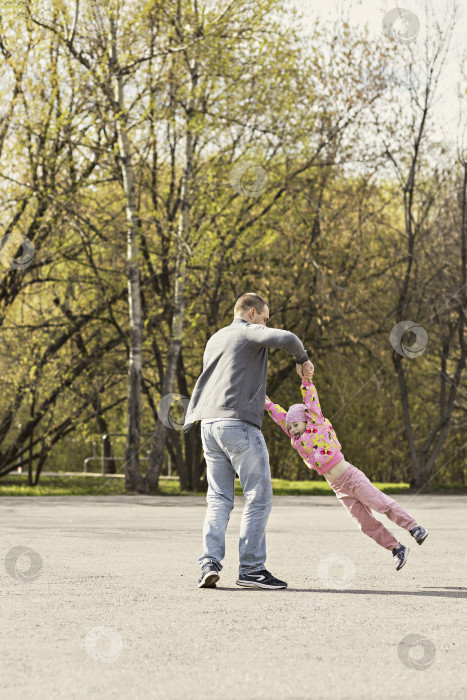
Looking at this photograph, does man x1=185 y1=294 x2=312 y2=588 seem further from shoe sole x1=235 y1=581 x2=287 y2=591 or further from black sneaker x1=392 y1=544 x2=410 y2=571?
black sneaker x1=392 y1=544 x2=410 y2=571

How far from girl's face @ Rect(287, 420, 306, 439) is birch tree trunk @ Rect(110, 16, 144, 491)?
10058 millimetres

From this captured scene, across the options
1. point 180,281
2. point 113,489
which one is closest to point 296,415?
point 180,281

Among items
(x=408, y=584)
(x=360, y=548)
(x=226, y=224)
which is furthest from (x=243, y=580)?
(x=226, y=224)

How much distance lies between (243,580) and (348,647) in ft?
6.20

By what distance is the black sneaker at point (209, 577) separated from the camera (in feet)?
19.8

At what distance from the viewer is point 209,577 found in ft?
19.8

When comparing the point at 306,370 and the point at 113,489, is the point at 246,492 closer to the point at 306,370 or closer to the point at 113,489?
the point at 306,370

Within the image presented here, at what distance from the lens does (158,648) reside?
431 cm

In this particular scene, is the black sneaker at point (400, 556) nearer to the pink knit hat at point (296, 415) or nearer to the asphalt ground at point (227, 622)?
the asphalt ground at point (227, 622)

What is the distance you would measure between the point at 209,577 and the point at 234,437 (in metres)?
0.82

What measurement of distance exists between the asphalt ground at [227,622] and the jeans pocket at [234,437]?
825 millimetres

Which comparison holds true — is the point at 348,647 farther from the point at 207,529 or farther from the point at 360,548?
the point at 360,548

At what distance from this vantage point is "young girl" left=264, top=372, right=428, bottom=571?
6.66 meters

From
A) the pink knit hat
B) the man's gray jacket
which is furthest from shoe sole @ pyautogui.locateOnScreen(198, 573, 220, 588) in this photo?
the pink knit hat
